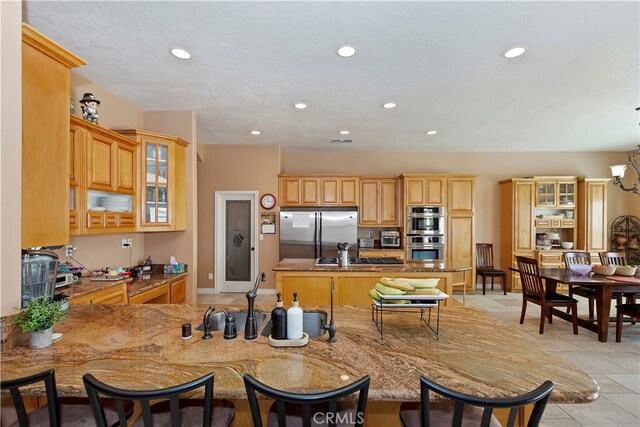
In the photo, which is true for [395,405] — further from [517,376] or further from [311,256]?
[311,256]

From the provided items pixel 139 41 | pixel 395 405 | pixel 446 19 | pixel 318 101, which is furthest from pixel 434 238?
pixel 139 41

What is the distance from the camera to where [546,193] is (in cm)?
574

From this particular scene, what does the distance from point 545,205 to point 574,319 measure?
2.83 metres

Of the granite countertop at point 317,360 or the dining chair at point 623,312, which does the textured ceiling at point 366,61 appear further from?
the dining chair at point 623,312

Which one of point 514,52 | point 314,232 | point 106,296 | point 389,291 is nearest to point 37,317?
point 106,296

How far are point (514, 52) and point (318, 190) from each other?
3.74 m

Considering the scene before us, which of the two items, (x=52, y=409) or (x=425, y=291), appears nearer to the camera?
(x=52, y=409)

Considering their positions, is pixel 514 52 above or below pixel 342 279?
above

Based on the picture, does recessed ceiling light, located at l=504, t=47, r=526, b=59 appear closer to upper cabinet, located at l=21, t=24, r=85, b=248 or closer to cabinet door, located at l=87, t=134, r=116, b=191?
upper cabinet, located at l=21, t=24, r=85, b=248

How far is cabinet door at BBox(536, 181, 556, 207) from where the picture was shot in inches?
225

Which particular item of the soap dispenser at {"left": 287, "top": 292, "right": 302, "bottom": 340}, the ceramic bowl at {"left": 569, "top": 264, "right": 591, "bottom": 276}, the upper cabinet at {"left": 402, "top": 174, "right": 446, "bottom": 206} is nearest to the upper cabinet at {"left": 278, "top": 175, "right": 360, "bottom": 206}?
the upper cabinet at {"left": 402, "top": 174, "right": 446, "bottom": 206}

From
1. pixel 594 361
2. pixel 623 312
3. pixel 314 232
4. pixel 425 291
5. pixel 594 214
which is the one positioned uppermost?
pixel 594 214

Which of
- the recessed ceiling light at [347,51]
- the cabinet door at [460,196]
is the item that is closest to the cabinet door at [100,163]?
the recessed ceiling light at [347,51]

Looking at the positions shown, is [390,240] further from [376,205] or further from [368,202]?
[368,202]
